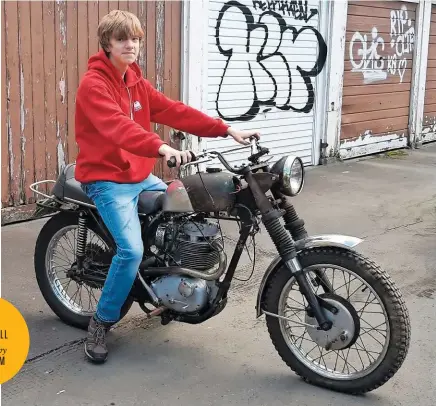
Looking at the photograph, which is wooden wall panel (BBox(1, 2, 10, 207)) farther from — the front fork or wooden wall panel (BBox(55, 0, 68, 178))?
the front fork

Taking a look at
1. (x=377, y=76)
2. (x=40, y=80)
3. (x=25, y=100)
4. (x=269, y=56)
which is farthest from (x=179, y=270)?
A: (x=377, y=76)

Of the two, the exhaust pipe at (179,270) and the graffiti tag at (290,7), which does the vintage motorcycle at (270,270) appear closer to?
the exhaust pipe at (179,270)

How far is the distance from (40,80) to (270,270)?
3.79m

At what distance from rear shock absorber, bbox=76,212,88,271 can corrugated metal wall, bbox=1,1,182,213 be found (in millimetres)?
2553

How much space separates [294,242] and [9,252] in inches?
119

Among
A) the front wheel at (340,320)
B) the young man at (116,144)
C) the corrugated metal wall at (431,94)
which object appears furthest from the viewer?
the corrugated metal wall at (431,94)

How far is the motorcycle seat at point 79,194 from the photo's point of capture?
149 inches

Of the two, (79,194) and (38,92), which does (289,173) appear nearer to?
(79,194)

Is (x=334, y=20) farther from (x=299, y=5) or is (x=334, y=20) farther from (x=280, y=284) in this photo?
(x=280, y=284)

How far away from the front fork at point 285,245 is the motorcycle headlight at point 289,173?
0.11m

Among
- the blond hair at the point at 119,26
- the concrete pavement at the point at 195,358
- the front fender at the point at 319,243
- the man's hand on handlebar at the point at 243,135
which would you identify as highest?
the blond hair at the point at 119,26

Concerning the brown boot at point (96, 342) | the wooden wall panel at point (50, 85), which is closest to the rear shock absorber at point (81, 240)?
the brown boot at point (96, 342)

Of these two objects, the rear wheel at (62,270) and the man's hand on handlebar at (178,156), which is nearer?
the man's hand on handlebar at (178,156)

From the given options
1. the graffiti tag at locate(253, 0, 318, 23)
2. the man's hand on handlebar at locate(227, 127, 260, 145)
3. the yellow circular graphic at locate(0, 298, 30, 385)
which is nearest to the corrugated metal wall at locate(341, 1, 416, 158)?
the graffiti tag at locate(253, 0, 318, 23)
